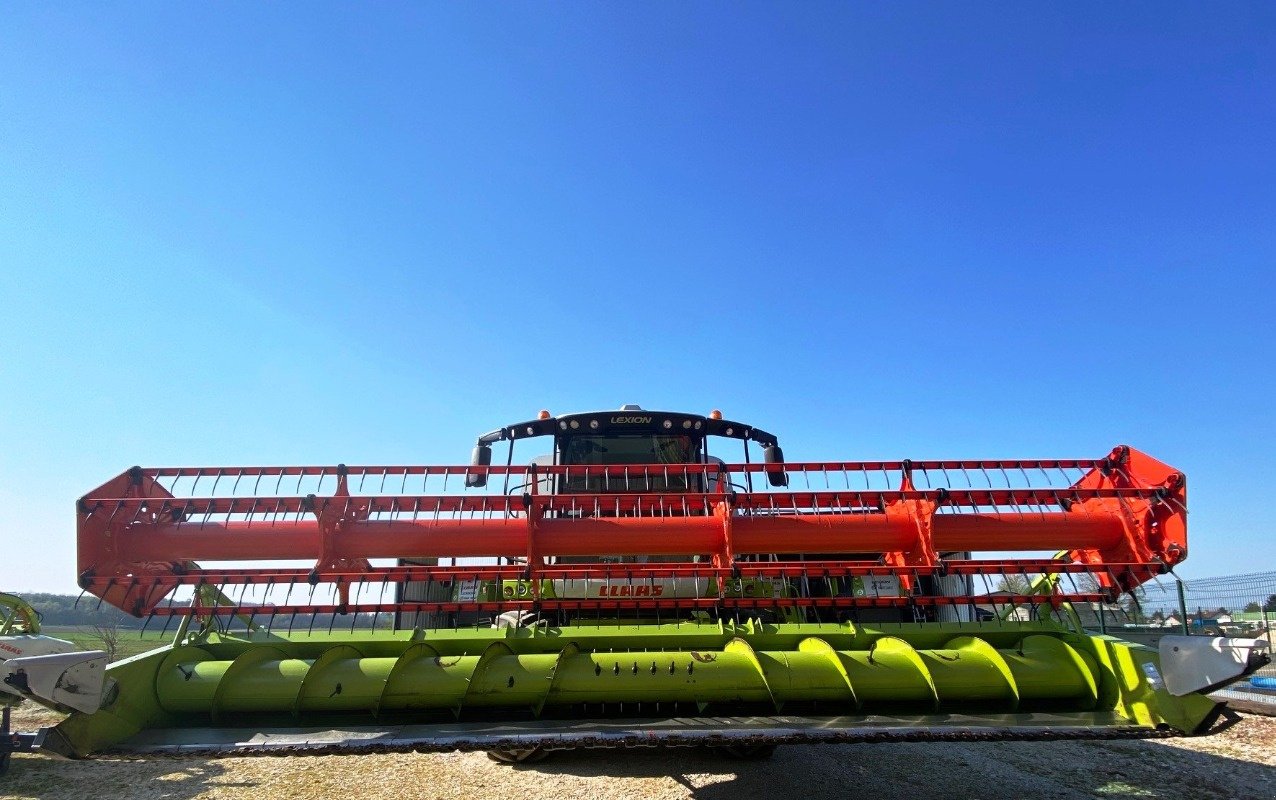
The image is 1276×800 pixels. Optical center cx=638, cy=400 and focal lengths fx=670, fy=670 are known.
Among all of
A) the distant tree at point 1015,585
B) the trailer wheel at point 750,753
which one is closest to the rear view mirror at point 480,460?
the trailer wheel at point 750,753

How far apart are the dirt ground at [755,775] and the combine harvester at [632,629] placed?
2.76ft

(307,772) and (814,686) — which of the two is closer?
(814,686)

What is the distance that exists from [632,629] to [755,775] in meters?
2.44

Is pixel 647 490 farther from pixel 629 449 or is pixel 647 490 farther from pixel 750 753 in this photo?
pixel 750 753

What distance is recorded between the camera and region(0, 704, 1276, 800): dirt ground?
6062mm

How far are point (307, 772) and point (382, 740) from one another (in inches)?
198

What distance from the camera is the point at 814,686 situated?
4578mm

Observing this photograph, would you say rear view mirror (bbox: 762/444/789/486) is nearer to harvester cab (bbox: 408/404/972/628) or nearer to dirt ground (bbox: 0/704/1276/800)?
harvester cab (bbox: 408/404/972/628)

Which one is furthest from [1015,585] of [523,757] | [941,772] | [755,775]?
[523,757]

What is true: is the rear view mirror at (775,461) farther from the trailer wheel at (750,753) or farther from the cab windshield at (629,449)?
the trailer wheel at (750,753)

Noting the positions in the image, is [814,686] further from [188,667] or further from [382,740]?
[188,667]

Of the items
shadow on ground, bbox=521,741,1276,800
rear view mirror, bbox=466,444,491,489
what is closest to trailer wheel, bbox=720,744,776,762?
shadow on ground, bbox=521,741,1276,800

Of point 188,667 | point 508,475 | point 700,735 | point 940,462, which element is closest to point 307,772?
point 188,667

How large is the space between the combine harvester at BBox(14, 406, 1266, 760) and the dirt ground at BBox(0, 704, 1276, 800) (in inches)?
33.1
